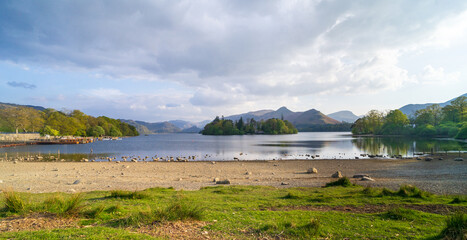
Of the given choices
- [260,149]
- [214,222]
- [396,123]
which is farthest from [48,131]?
[396,123]

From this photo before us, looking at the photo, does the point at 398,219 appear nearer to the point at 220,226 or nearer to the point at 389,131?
the point at 220,226

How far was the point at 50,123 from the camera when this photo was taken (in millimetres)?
113562

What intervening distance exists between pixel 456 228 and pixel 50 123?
144 m

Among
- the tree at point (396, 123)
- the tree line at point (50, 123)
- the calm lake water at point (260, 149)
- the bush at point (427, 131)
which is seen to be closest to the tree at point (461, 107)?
the bush at point (427, 131)

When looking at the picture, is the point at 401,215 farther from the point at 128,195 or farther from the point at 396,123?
the point at 396,123

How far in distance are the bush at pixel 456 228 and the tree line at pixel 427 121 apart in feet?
333

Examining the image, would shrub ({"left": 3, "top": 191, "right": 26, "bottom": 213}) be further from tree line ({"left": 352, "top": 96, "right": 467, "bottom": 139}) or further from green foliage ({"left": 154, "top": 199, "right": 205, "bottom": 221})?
tree line ({"left": 352, "top": 96, "right": 467, "bottom": 139})

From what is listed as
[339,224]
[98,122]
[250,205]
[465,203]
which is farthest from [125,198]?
[98,122]

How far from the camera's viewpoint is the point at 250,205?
388 inches

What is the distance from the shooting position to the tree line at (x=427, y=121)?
10200 centimetres

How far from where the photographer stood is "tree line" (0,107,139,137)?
318ft

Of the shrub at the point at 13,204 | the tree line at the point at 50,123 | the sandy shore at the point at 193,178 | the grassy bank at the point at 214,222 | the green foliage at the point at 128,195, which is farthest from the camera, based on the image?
the tree line at the point at 50,123

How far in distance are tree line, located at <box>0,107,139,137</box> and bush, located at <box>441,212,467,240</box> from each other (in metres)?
129

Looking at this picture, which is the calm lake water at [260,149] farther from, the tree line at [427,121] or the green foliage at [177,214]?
the green foliage at [177,214]
